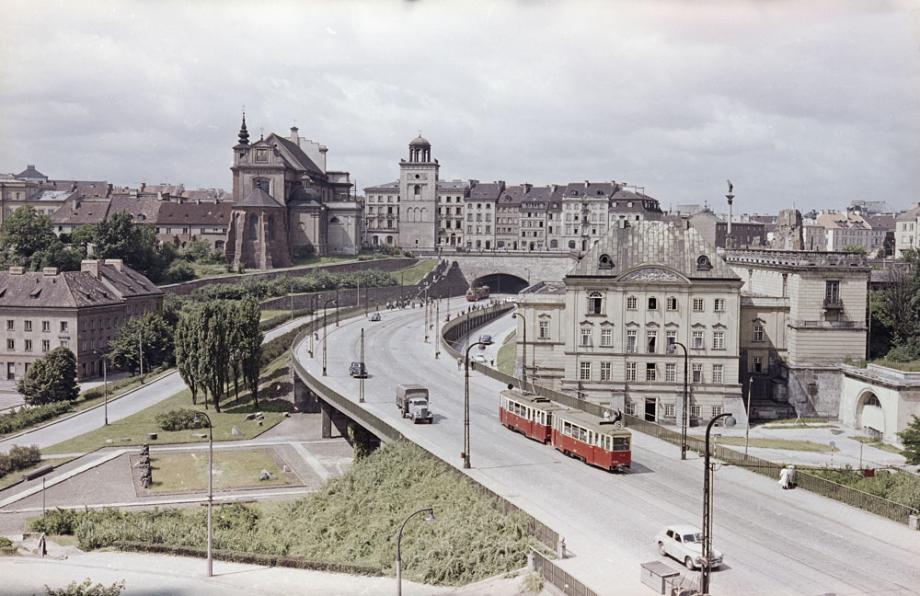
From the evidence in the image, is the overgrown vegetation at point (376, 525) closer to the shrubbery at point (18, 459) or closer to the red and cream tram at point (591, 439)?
the red and cream tram at point (591, 439)

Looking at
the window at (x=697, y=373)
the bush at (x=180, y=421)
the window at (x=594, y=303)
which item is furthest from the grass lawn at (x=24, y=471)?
the window at (x=697, y=373)

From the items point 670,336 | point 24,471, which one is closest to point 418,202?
point 670,336

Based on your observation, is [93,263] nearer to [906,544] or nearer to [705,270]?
→ [705,270]

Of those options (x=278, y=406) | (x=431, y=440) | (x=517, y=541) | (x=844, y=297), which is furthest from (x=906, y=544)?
(x=278, y=406)

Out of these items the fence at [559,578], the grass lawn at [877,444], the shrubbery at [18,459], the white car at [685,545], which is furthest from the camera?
the shrubbery at [18,459]

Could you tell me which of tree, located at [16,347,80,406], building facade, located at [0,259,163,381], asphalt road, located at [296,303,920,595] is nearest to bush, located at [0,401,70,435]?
tree, located at [16,347,80,406]

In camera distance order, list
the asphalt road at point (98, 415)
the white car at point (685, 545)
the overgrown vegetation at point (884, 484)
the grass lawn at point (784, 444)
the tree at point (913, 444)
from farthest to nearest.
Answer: the asphalt road at point (98, 415), the grass lawn at point (784, 444), the tree at point (913, 444), the overgrown vegetation at point (884, 484), the white car at point (685, 545)

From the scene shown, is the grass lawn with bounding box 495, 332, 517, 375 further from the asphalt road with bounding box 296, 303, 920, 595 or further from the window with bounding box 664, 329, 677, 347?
the asphalt road with bounding box 296, 303, 920, 595
